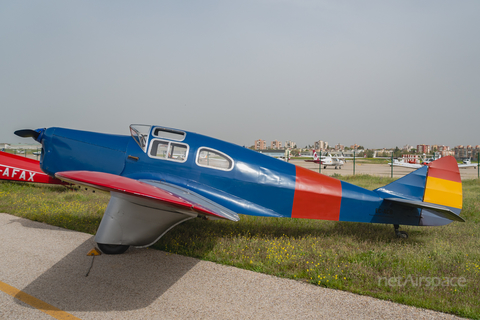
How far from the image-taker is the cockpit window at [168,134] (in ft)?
15.9

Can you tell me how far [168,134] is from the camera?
4.91m

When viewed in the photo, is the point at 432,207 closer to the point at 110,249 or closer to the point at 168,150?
the point at 168,150

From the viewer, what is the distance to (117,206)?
402 cm

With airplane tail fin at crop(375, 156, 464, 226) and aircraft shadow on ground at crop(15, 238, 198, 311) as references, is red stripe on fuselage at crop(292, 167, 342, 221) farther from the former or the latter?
aircraft shadow on ground at crop(15, 238, 198, 311)

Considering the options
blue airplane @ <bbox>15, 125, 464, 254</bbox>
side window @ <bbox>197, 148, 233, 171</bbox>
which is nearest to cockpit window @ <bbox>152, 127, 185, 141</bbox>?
blue airplane @ <bbox>15, 125, 464, 254</bbox>

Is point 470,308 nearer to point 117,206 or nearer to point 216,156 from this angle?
point 216,156

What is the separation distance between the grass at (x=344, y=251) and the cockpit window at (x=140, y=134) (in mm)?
1820

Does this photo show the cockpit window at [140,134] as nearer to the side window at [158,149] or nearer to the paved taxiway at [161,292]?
the side window at [158,149]

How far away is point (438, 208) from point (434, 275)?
3.19ft

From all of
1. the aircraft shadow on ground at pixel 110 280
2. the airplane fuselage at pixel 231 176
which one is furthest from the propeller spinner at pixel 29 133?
the aircraft shadow on ground at pixel 110 280

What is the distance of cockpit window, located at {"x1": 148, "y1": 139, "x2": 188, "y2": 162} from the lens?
4770mm

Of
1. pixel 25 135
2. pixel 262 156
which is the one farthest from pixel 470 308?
pixel 25 135

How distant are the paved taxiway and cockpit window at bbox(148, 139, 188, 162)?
162 centimetres

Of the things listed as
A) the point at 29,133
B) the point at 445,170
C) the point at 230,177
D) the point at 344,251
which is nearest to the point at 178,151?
the point at 230,177
